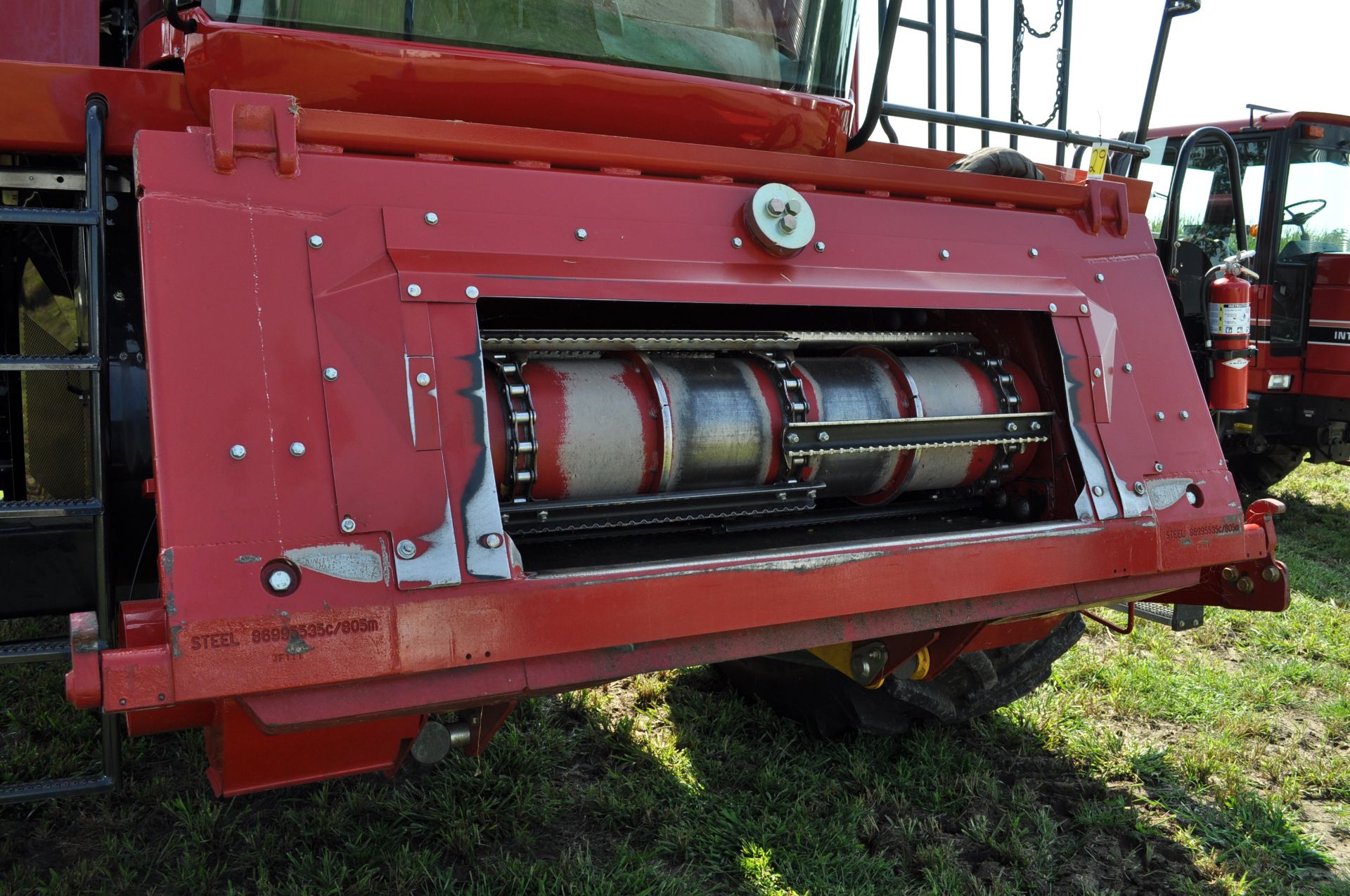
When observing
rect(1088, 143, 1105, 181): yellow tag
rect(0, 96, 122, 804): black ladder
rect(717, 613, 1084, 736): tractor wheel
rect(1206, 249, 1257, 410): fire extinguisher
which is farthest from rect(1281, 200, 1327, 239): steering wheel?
rect(0, 96, 122, 804): black ladder

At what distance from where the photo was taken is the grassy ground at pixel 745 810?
248cm

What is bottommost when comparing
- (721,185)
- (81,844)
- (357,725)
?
(81,844)

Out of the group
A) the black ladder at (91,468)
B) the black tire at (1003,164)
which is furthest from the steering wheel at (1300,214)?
the black ladder at (91,468)

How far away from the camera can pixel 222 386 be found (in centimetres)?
172

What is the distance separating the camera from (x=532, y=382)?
2.07 m

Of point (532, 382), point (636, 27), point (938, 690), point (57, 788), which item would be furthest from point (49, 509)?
point (938, 690)

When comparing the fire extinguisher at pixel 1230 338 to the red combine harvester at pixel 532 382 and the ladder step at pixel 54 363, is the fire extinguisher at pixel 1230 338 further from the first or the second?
the ladder step at pixel 54 363

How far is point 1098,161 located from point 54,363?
2.73 metres

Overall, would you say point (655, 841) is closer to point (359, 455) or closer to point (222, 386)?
point (359, 455)

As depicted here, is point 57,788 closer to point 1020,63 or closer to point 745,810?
point 745,810

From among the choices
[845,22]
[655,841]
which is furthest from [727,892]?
[845,22]

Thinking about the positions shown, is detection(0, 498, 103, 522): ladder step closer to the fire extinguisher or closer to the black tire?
the black tire

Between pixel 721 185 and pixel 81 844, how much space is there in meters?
2.25

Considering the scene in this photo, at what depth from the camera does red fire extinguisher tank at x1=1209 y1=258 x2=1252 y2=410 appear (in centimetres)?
322
